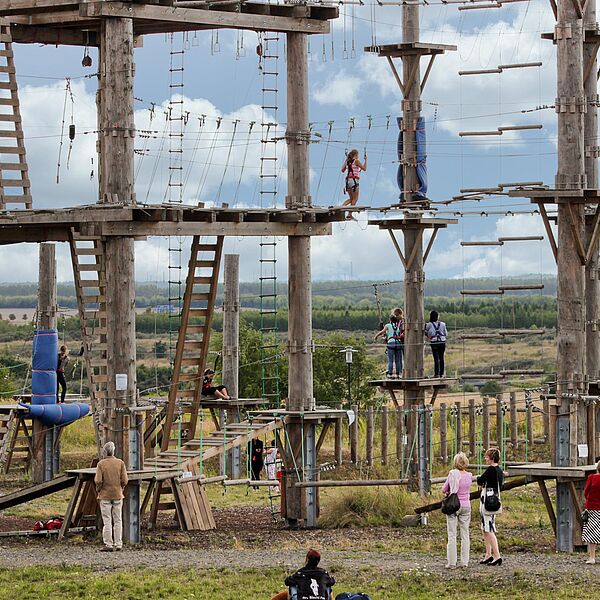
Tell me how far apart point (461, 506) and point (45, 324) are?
49.3 feet

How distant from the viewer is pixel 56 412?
115ft

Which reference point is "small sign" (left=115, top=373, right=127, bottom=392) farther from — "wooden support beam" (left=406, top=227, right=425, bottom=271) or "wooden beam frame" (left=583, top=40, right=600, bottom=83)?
"wooden beam frame" (left=583, top=40, right=600, bottom=83)

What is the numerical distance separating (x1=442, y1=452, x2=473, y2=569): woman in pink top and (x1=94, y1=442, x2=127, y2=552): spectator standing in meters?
5.34

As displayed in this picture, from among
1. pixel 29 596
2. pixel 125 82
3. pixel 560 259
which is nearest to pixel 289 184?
pixel 125 82

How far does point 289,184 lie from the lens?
29172 millimetres

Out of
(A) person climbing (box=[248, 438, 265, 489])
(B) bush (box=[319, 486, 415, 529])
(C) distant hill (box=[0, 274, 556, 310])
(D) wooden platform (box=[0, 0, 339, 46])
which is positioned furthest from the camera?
(C) distant hill (box=[0, 274, 556, 310])

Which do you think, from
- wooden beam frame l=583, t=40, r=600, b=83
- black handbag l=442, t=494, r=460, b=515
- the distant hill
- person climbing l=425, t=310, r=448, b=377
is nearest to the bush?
person climbing l=425, t=310, r=448, b=377

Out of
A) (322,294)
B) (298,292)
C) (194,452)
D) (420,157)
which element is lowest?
(194,452)

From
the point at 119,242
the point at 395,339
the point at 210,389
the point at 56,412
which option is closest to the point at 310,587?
the point at 119,242

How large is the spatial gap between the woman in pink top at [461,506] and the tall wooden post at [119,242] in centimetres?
611

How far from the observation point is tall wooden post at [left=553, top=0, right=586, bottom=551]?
23891 mm

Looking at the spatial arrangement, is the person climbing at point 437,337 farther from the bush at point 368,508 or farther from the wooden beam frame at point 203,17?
the wooden beam frame at point 203,17

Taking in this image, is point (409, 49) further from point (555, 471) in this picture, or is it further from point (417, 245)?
point (555, 471)

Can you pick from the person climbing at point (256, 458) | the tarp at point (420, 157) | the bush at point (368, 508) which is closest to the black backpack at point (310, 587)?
the bush at point (368, 508)
